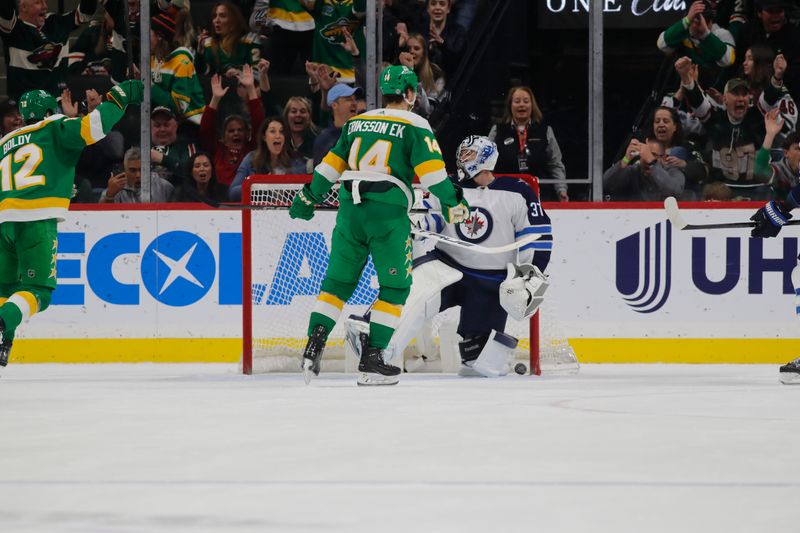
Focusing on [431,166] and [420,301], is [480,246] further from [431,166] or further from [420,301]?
[431,166]

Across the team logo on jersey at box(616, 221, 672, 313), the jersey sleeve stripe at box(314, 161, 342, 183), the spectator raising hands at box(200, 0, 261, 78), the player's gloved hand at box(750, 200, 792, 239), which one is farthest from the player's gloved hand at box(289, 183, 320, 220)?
the spectator raising hands at box(200, 0, 261, 78)

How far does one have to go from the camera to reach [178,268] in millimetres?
6641

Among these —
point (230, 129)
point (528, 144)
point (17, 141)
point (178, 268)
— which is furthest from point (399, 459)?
point (230, 129)

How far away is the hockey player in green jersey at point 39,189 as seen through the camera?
221 inches

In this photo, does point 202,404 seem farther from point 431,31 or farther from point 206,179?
point 431,31

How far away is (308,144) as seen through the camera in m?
7.61

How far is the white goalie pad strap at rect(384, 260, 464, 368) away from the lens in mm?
5559

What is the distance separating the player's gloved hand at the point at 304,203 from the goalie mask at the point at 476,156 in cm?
80

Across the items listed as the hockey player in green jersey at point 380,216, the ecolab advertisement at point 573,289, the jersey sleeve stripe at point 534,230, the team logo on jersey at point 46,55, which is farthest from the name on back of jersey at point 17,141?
the team logo on jersey at point 46,55

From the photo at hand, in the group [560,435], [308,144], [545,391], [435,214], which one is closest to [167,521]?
[560,435]

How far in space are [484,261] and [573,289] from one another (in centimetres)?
93

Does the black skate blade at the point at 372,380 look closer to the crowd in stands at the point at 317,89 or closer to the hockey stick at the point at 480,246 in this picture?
the hockey stick at the point at 480,246

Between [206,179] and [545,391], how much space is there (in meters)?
3.29

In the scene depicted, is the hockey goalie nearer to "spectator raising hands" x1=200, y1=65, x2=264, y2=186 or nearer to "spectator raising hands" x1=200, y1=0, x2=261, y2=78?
"spectator raising hands" x1=200, y1=65, x2=264, y2=186
